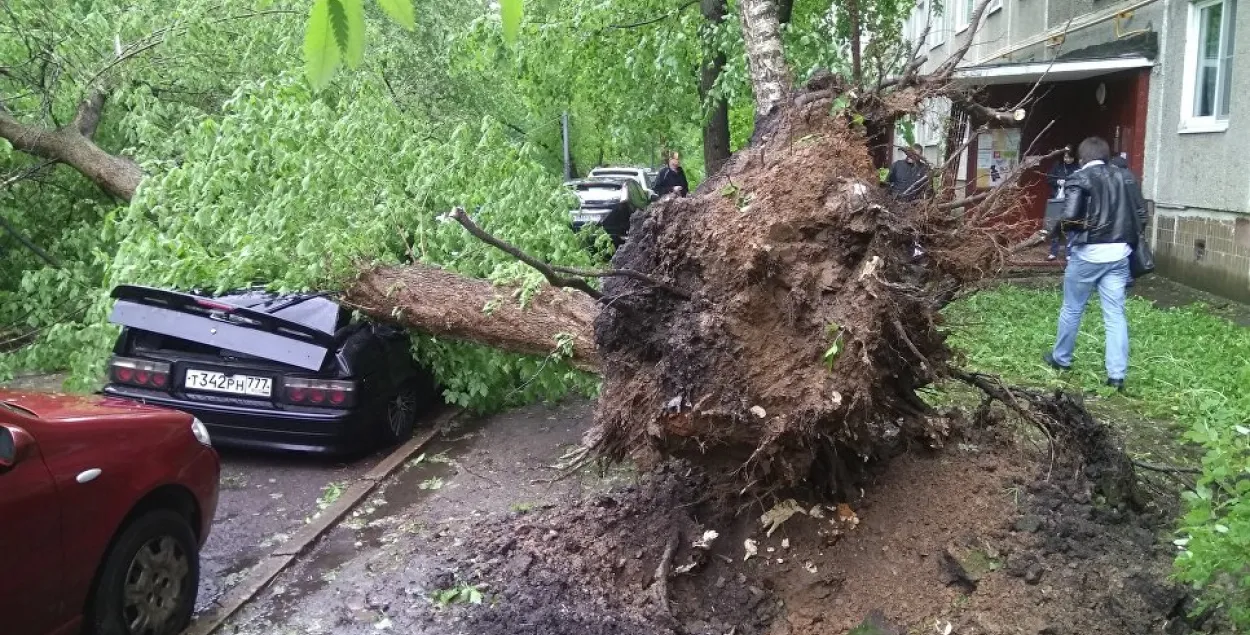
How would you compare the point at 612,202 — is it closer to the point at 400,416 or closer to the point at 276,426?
the point at 400,416

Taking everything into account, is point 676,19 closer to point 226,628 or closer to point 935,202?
point 935,202

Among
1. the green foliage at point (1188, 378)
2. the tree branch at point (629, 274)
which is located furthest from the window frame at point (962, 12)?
the tree branch at point (629, 274)

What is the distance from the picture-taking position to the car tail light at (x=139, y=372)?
580cm

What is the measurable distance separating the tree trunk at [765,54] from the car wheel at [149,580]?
3618 millimetres

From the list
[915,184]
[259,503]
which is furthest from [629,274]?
[259,503]

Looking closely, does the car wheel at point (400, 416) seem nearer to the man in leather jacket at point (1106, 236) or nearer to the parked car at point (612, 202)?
the man in leather jacket at point (1106, 236)

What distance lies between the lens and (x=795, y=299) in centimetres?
347

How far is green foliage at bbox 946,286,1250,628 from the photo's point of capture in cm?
248

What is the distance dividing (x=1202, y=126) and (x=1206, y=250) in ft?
5.19

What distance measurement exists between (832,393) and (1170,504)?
7.04ft

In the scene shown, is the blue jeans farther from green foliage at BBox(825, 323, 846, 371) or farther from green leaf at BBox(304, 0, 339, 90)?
green leaf at BBox(304, 0, 339, 90)

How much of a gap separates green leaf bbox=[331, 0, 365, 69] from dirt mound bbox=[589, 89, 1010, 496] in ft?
6.27

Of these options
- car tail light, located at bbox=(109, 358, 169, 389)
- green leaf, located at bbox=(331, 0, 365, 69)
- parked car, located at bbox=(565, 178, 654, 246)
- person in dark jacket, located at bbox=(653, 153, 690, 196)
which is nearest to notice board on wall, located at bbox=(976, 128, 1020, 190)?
person in dark jacket, located at bbox=(653, 153, 690, 196)

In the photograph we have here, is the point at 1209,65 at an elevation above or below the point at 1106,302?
above
